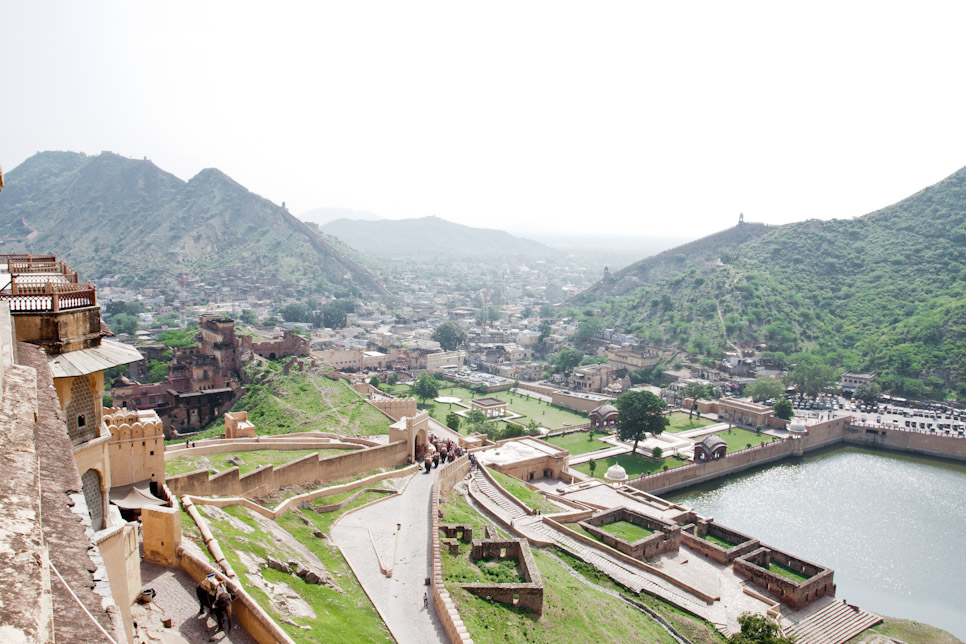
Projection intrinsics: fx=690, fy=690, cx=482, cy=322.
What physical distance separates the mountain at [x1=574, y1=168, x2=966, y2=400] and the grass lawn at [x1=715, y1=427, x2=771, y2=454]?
2039cm

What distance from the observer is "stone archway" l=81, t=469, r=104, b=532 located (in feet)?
34.3

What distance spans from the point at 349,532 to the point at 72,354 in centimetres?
1145

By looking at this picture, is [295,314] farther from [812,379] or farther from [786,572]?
[786,572]

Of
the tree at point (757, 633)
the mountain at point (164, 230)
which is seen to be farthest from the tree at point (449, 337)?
the tree at point (757, 633)

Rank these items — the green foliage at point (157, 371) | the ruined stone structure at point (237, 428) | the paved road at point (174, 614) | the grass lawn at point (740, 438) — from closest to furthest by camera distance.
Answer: the paved road at point (174, 614)
the ruined stone structure at point (237, 428)
the grass lawn at point (740, 438)
the green foliage at point (157, 371)

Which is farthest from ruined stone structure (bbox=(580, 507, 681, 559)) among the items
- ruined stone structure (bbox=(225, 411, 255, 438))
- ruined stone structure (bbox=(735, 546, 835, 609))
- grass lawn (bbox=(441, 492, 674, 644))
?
ruined stone structure (bbox=(225, 411, 255, 438))

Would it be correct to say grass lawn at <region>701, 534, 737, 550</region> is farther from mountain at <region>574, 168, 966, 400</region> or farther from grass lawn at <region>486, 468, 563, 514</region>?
mountain at <region>574, 168, 966, 400</region>

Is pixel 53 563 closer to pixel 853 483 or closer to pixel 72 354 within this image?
pixel 72 354

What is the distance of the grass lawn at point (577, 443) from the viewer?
45.8 metres

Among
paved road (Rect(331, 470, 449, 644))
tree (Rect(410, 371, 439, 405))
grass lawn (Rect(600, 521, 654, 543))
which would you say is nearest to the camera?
paved road (Rect(331, 470, 449, 644))

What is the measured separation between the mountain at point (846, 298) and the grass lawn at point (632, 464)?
3259 cm

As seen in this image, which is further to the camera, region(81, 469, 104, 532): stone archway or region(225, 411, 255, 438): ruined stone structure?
region(225, 411, 255, 438): ruined stone structure

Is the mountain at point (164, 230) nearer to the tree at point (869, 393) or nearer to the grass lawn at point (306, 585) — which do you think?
the tree at point (869, 393)

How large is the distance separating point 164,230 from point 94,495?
150245 millimetres
